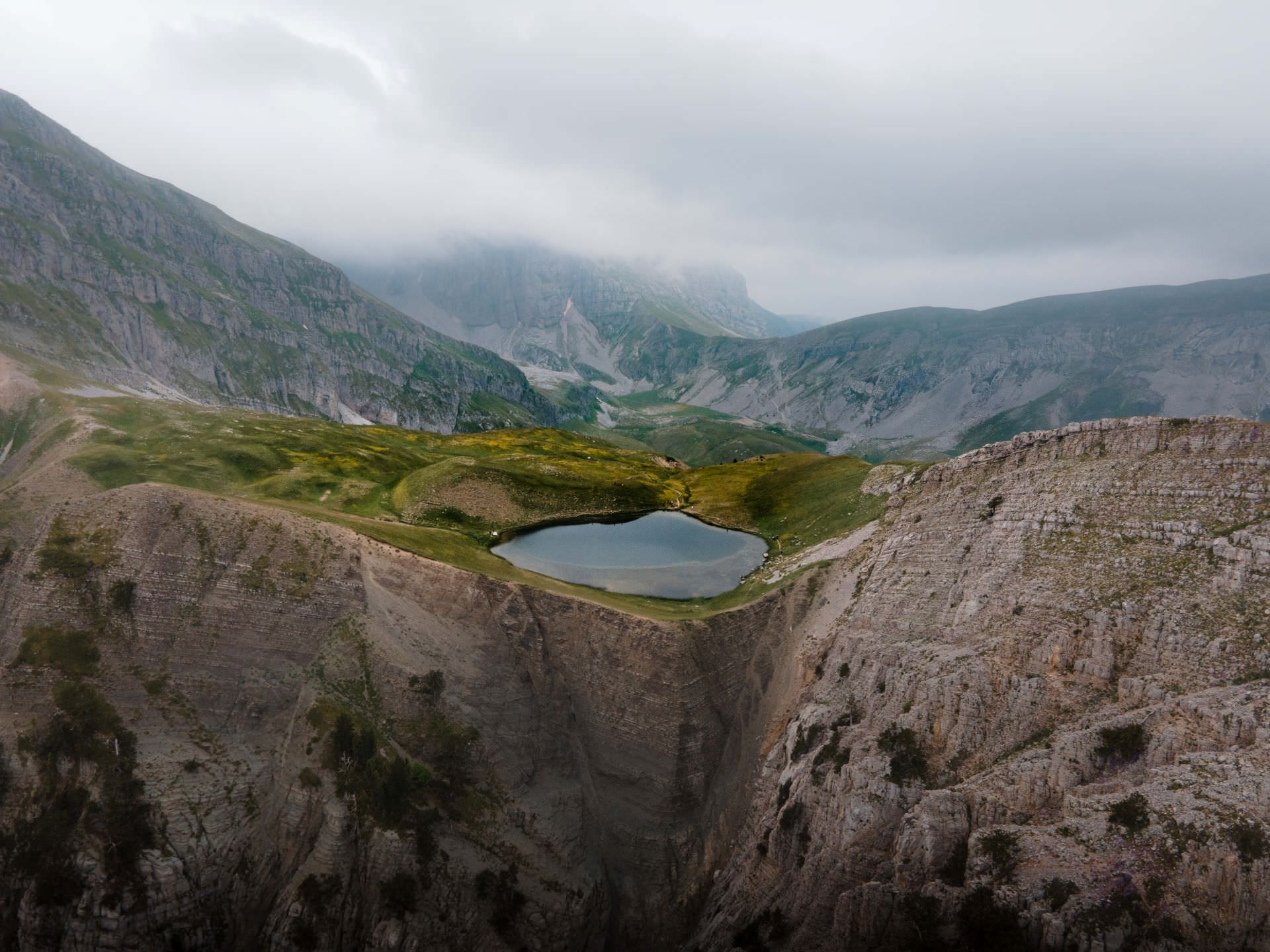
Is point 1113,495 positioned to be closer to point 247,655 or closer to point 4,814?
point 247,655

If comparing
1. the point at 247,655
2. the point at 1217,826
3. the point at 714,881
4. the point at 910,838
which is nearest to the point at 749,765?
the point at 714,881

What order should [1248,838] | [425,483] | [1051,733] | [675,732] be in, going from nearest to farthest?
[1248,838], [1051,733], [675,732], [425,483]

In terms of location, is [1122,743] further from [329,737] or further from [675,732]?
[329,737]

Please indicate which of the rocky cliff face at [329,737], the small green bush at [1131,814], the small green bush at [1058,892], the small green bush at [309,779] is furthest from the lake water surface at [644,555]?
the small green bush at [1131,814]

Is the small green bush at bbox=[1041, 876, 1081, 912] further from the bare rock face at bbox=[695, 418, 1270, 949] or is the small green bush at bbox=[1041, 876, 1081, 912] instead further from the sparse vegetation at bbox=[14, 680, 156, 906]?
the sparse vegetation at bbox=[14, 680, 156, 906]

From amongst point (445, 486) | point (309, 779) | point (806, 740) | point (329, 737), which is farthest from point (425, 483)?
point (806, 740)

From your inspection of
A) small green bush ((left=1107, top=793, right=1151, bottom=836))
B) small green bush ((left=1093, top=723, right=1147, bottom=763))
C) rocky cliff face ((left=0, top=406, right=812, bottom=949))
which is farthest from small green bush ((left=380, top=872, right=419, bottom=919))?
small green bush ((left=1093, top=723, right=1147, bottom=763))

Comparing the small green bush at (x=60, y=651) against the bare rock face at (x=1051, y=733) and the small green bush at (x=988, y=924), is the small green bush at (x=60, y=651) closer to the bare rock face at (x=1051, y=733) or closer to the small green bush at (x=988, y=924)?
the bare rock face at (x=1051, y=733)
